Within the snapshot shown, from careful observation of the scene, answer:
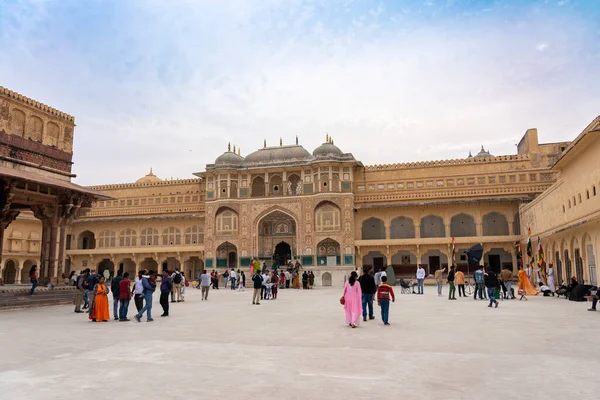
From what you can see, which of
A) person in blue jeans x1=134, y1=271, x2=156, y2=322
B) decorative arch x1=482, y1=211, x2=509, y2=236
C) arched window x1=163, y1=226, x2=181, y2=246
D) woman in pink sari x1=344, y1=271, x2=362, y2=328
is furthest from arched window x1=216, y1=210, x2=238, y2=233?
woman in pink sari x1=344, y1=271, x2=362, y2=328

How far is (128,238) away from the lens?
38.9 metres

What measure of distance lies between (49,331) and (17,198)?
8450mm

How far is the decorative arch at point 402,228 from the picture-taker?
3406cm

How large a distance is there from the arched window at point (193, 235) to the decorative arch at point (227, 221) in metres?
2.61

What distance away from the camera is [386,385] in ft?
15.7

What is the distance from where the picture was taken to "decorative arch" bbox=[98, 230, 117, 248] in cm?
3918

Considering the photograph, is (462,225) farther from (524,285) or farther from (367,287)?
(367,287)

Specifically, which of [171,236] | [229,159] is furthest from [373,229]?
[171,236]

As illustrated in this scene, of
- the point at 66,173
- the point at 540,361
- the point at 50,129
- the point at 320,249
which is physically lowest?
the point at 540,361

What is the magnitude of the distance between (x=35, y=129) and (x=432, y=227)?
85.0 feet

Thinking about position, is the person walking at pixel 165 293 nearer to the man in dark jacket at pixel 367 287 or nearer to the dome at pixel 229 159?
the man in dark jacket at pixel 367 287

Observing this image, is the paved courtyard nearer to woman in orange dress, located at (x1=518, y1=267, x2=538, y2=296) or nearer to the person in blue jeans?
the person in blue jeans

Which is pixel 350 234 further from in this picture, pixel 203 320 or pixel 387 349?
pixel 387 349

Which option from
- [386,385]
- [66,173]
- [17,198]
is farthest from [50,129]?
[386,385]
